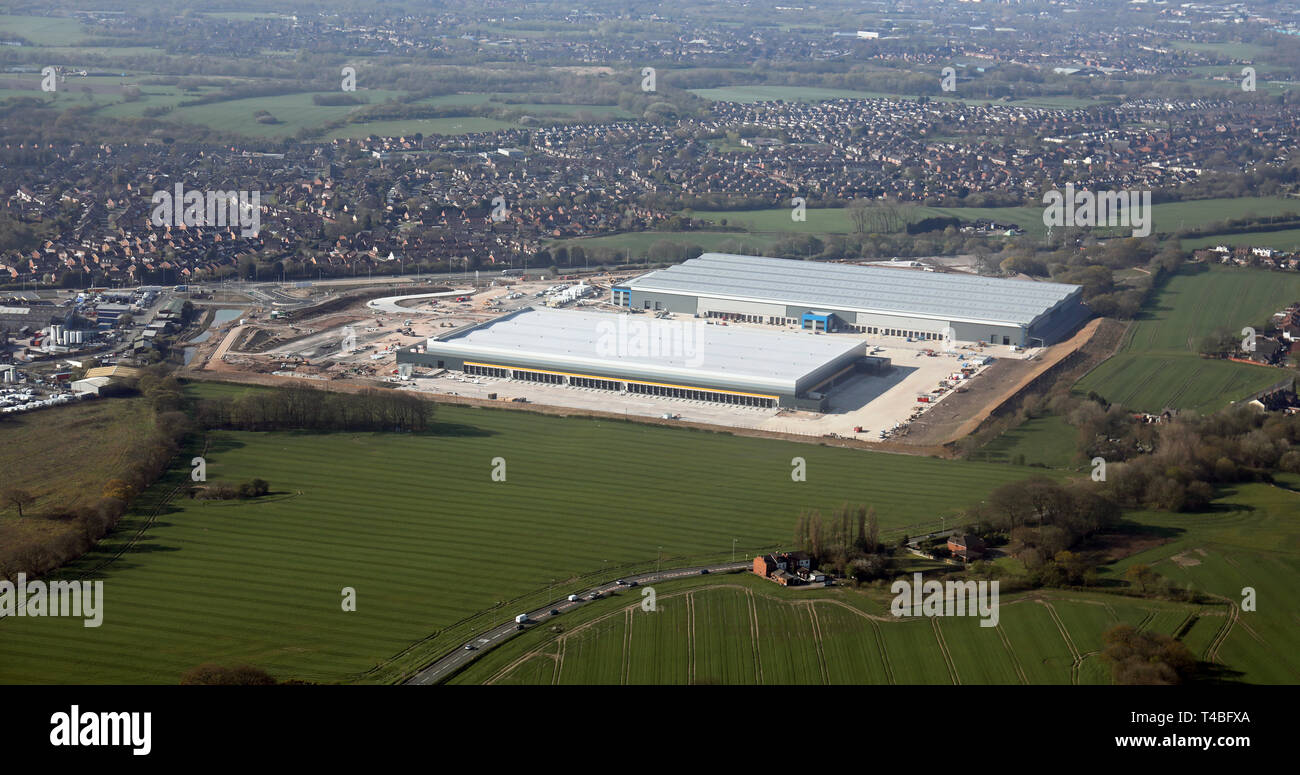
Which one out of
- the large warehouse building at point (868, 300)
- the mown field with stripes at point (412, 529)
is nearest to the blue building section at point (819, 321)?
the large warehouse building at point (868, 300)

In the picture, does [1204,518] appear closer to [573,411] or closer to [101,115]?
[573,411]

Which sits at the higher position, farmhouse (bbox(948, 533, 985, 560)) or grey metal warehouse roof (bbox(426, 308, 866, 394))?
grey metal warehouse roof (bbox(426, 308, 866, 394))

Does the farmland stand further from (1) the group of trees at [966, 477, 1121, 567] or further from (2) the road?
(1) the group of trees at [966, 477, 1121, 567]

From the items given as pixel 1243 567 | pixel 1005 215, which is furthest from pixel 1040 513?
pixel 1005 215

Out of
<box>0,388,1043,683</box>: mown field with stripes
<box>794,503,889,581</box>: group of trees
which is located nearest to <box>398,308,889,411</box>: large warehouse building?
<box>0,388,1043,683</box>: mown field with stripes

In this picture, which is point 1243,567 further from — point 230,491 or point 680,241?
point 680,241

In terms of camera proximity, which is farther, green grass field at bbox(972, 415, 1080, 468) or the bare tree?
green grass field at bbox(972, 415, 1080, 468)
